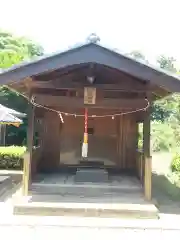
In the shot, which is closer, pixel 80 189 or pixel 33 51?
pixel 80 189

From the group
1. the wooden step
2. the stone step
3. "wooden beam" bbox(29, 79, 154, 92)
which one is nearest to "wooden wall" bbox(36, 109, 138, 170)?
the wooden step

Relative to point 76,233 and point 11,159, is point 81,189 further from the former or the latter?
point 11,159

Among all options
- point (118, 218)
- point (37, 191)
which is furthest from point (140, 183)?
point (37, 191)

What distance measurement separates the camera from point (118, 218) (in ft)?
22.0

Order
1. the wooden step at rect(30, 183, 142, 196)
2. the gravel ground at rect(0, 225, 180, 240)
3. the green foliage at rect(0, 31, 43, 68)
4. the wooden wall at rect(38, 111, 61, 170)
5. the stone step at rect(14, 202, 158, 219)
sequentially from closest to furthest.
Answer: the gravel ground at rect(0, 225, 180, 240), the stone step at rect(14, 202, 158, 219), the wooden step at rect(30, 183, 142, 196), the wooden wall at rect(38, 111, 61, 170), the green foliage at rect(0, 31, 43, 68)

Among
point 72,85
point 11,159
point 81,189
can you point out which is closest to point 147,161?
point 81,189

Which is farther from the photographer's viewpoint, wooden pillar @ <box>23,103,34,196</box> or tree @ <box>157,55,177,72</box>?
tree @ <box>157,55,177,72</box>

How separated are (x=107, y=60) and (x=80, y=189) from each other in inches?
134

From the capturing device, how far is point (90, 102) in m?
7.69

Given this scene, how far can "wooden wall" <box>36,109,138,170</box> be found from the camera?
10.8 meters

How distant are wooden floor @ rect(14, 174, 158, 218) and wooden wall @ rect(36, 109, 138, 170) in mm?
1549

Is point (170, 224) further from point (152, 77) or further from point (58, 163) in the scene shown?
point (58, 163)

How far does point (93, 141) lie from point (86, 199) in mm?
3485

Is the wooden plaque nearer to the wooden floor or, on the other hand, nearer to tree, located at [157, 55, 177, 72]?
the wooden floor
